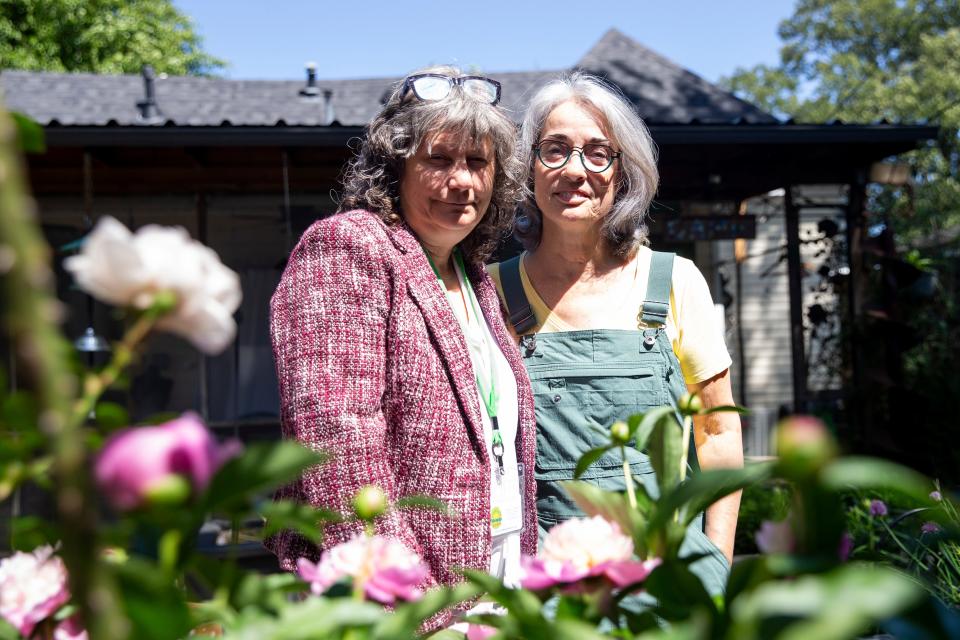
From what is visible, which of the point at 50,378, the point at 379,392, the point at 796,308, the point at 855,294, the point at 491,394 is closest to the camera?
the point at 50,378

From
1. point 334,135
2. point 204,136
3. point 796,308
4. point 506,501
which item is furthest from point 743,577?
point 796,308

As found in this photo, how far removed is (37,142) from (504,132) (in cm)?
139

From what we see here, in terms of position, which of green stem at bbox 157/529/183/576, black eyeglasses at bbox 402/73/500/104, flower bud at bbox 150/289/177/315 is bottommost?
green stem at bbox 157/529/183/576

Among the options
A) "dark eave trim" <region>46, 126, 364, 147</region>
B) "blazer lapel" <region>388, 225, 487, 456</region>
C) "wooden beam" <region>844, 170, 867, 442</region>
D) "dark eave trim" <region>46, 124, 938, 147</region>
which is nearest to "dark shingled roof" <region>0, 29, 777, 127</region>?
"dark eave trim" <region>46, 124, 938, 147</region>

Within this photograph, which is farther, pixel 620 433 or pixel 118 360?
pixel 620 433

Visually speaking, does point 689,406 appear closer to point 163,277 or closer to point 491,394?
point 163,277

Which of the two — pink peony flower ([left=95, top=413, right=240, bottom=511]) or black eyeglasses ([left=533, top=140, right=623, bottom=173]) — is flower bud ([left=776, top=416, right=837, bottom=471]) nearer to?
pink peony flower ([left=95, top=413, right=240, bottom=511])

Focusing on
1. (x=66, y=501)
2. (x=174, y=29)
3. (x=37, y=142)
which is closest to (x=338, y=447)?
(x=37, y=142)

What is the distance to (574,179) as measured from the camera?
204cm

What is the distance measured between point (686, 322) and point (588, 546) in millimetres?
1424

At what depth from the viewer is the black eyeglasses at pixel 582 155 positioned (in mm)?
2055

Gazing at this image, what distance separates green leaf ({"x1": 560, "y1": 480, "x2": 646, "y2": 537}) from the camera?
2.18 feet

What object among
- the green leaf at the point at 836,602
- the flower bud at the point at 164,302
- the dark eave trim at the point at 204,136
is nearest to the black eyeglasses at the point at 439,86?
the flower bud at the point at 164,302

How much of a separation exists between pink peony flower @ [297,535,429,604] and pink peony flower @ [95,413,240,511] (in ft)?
0.72
